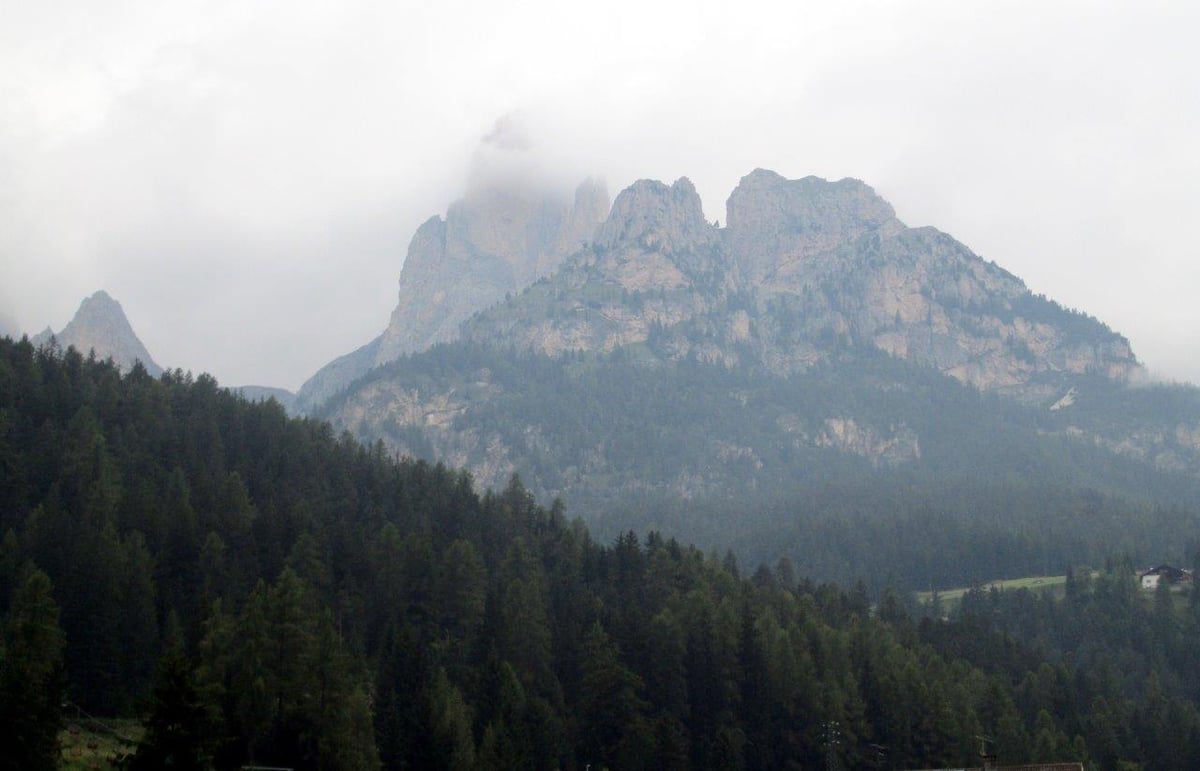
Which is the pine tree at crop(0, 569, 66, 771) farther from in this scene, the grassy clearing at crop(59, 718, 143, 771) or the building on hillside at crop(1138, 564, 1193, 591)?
the building on hillside at crop(1138, 564, 1193, 591)

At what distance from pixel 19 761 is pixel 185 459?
77.9 metres

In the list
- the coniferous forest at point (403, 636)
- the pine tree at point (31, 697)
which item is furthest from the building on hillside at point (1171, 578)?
the pine tree at point (31, 697)

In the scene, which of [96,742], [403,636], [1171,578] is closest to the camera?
[96,742]

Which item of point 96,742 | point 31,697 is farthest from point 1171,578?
point 31,697

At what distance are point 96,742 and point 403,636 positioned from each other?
26470 mm

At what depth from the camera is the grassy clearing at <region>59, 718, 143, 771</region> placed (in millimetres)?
63594

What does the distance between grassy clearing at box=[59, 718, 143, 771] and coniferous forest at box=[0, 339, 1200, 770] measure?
255 cm

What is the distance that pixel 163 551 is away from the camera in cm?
9850

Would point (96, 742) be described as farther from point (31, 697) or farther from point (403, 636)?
point (403, 636)

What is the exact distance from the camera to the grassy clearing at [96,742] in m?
63.6

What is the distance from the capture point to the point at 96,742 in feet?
227

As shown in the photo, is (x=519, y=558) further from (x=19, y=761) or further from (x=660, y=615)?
(x=19, y=761)

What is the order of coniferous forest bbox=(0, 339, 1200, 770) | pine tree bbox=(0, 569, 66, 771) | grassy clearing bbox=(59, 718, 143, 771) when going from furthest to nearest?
coniferous forest bbox=(0, 339, 1200, 770), grassy clearing bbox=(59, 718, 143, 771), pine tree bbox=(0, 569, 66, 771)

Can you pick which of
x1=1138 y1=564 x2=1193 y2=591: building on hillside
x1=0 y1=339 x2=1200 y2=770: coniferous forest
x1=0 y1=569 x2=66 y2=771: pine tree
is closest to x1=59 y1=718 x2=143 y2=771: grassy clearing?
x1=0 y1=339 x2=1200 y2=770: coniferous forest
